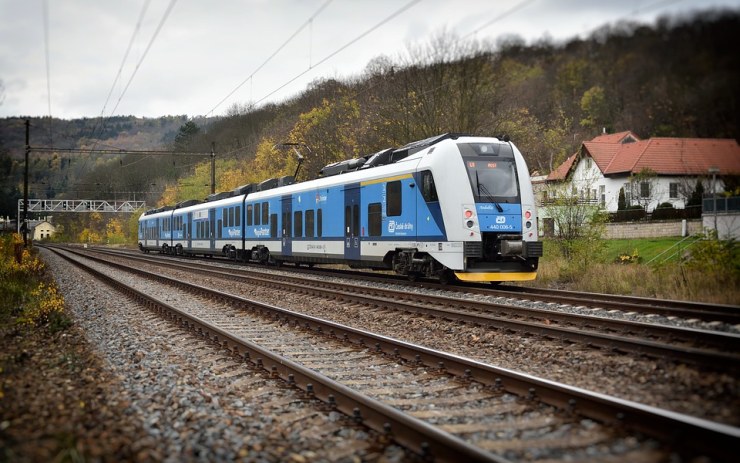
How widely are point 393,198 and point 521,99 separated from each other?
8947 millimetres

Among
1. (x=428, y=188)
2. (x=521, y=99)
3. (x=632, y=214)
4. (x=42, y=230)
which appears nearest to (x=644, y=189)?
(x=632, y=214)

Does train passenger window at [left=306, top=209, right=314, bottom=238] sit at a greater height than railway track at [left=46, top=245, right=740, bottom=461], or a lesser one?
greater

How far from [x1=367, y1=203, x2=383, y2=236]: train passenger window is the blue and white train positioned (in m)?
0.03

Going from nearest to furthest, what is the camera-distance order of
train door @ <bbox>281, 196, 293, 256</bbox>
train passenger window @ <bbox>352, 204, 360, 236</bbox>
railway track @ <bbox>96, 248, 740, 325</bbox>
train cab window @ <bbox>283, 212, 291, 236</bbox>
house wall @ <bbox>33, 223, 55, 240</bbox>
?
railway track @ <bbox>96, 248, 740, 325</bbox>, train passenger window @ <bbox>352, 204, 360, 236</bbox>, train door @ <bbox>281, 196, 293, 256</bbox>, train cab window @ <bbox>283, 212, 291, 236</bbox>, house wall @ <bbox>33, 223, 55, 240</bbox>

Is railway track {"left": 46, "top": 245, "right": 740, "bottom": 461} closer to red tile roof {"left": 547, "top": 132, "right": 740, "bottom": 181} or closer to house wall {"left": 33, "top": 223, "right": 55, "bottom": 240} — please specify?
red tile roof {"left": 547, "top": 132, "right": 740, "bottom": 181}

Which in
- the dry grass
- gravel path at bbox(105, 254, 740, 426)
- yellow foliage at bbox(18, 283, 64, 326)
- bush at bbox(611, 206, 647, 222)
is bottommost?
gravel path at bbox(105, 254, 740, 426)

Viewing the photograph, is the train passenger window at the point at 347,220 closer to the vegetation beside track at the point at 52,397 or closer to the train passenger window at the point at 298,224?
the train passenger window at the point at 298,224

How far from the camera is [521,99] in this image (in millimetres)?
22375

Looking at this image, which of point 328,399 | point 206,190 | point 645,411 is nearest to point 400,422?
point 328,399

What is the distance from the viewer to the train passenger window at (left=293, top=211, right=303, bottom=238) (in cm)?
2211

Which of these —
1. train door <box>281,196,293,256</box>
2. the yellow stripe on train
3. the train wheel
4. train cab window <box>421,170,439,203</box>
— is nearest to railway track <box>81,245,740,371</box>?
the yellow stripe on train

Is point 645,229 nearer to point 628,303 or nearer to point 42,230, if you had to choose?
point 628,303

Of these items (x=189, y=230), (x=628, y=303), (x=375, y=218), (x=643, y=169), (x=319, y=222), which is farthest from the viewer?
(x=189, y=230)

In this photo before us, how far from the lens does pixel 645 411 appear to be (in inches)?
179
